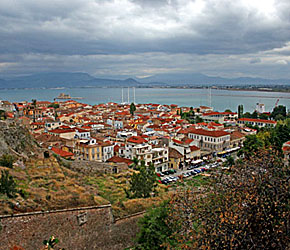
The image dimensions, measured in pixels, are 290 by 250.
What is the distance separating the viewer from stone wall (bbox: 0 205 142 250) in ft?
25.0

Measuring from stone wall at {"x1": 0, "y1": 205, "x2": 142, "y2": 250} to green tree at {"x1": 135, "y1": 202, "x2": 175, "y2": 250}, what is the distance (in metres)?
1.18

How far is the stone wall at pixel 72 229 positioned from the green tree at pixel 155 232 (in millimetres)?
1177

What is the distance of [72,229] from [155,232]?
265 cm

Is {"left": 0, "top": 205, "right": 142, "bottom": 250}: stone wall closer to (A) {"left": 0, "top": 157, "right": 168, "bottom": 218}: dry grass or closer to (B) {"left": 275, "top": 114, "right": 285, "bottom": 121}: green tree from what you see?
(A) {"left": 0, "top": 157, "right": 168, "bottom": 218}: dry grass

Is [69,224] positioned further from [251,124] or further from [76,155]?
[251,124]

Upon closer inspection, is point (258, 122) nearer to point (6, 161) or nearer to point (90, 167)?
point (90, 167)

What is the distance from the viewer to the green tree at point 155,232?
8.94 m

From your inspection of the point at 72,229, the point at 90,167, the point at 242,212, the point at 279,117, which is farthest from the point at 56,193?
the point at 279,117

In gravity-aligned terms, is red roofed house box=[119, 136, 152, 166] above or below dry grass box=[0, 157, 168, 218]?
below

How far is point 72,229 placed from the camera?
885 centimetres

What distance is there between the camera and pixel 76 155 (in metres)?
26.2

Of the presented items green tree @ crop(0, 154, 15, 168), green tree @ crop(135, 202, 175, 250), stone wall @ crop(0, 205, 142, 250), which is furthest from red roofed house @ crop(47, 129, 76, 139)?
green tree @ crop(135, 202, 175, 250)

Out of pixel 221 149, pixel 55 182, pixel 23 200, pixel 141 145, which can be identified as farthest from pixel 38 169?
pixel 221 149

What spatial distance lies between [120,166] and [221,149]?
18950 mm
